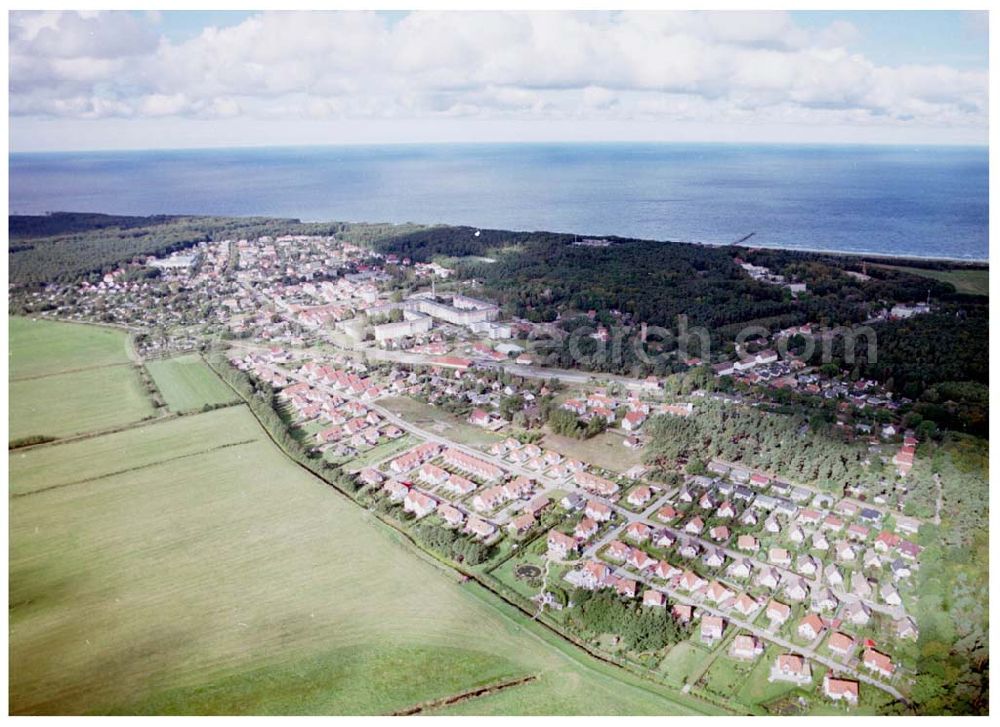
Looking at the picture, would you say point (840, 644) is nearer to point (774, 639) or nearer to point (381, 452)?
point (774, 639)

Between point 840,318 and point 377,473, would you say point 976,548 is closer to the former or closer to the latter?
point 377,473

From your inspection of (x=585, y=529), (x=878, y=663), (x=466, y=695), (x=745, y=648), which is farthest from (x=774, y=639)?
(x=466, y=695)

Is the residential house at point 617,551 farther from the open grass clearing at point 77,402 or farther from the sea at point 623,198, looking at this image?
the sea at point 623,198

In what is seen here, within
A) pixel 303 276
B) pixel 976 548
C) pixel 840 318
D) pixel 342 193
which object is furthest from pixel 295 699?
pixel 342 193

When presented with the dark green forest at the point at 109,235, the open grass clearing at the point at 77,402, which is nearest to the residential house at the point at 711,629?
the open grass clearing at the point at 77,402

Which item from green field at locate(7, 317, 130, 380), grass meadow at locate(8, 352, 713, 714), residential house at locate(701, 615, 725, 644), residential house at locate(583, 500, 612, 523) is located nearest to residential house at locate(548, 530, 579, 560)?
residential house at locate(583, 500, 612, 523)

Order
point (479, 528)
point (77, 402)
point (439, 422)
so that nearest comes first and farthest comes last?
point (479, 528) < point (439, 422) < point (77, 402)

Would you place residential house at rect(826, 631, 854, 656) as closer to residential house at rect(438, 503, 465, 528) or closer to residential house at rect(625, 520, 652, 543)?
residential house at rect(625, 520, 652, 543)
